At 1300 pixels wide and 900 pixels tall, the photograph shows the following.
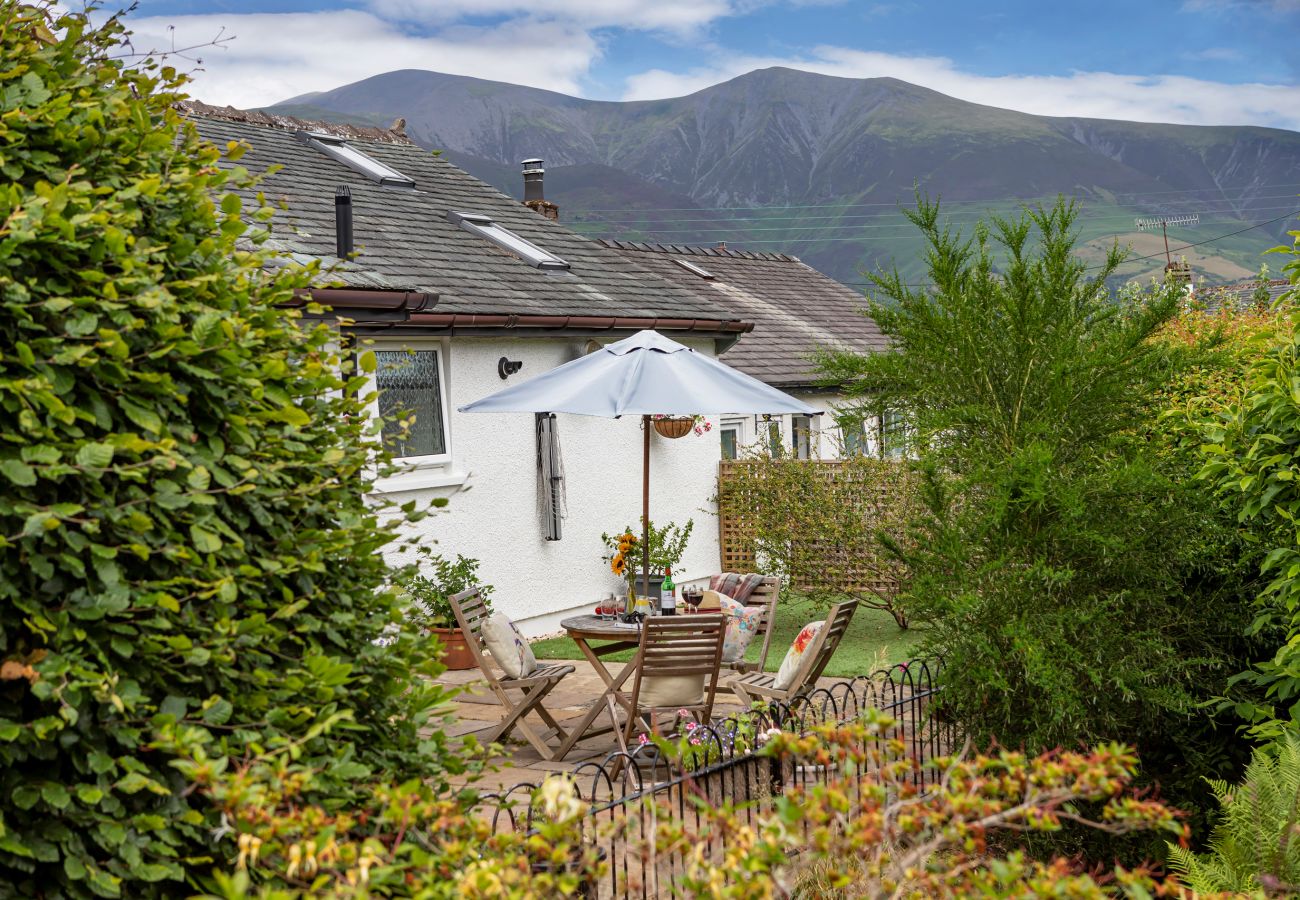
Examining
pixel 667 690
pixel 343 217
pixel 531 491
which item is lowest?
pixel 667 690

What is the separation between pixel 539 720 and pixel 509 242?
24.6ft

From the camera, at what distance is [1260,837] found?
4.79 meters

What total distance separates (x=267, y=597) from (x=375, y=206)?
12.0 m

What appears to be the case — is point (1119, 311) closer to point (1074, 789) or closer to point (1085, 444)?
point (1085, 444)

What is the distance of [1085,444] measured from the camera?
646cm

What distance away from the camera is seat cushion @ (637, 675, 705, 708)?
25.4 feet

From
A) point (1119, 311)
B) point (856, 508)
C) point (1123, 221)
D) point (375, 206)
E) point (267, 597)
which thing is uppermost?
point (1123, 221)

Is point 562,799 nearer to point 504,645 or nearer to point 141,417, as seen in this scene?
point 141,417

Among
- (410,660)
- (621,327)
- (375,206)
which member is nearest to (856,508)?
(621,327)

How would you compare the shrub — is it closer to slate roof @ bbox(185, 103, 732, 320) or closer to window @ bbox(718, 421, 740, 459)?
slate roof @ bbox(185, 103, 732, 320)

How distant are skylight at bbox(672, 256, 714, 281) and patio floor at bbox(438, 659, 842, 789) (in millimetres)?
15638

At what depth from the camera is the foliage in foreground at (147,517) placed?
2723 mm

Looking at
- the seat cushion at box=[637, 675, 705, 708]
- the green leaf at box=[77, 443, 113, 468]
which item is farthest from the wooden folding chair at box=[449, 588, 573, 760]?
the green leaf at box=[77, 443, 113, 468]

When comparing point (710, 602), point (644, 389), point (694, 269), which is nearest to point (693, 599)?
point (710, 602)
